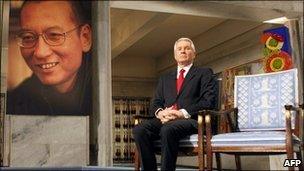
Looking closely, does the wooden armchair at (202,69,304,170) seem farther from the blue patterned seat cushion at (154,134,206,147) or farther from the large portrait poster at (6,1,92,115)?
the large portrait poster at (6,1,92,115)

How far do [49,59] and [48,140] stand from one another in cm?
114

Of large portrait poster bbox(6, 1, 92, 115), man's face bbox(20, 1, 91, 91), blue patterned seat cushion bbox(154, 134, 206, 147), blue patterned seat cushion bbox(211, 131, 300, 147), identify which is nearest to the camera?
blue patterned seat cushion bbox(211, 131, 300, 147)

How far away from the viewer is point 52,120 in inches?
243

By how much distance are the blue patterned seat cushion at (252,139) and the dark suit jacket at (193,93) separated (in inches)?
13.5

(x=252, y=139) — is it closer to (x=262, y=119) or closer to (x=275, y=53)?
(x=262, y=119)

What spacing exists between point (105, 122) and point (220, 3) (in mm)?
2735

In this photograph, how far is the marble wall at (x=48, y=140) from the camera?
235 inches

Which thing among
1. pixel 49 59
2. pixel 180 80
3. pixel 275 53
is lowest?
pixel 180 80

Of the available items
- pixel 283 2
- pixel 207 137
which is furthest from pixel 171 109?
pixel 283 2

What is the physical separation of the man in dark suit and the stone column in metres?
2.08

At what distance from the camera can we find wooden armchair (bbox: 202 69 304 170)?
3.55 m

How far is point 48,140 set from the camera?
6113mm

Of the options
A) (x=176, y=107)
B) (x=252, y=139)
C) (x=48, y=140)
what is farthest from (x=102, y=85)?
(x=252, y=139)

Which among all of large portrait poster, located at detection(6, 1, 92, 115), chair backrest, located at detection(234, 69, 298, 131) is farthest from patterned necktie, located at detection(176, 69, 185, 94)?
large portrait poster, located at detection(6, 1, 92, 115)
